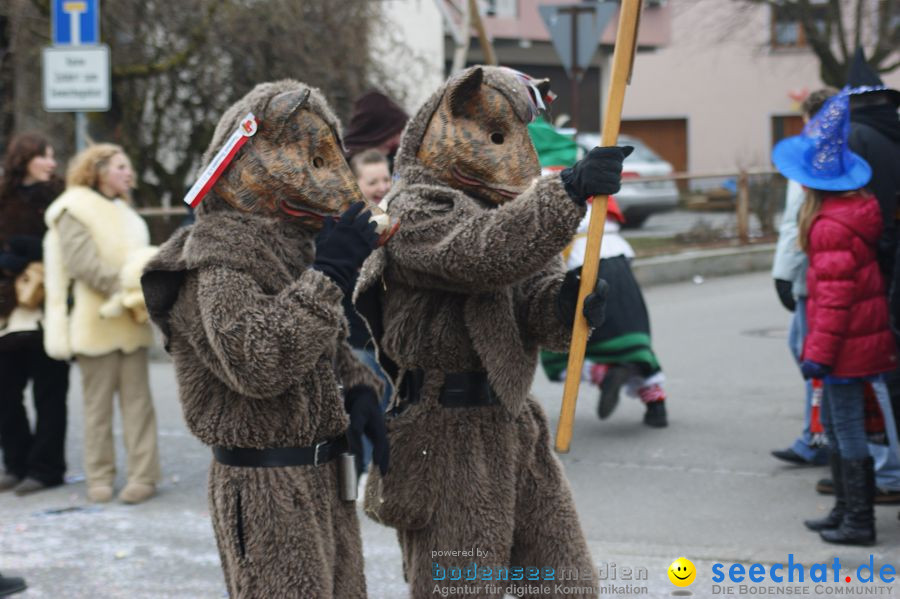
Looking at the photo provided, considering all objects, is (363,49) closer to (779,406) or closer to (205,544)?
(779,406)

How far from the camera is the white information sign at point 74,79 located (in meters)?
9.00

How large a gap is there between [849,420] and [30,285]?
4326mm

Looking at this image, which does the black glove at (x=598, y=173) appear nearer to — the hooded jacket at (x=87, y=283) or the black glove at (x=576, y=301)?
the black glove at (x=576, y=301)

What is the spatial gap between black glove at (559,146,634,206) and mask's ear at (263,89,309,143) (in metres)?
0.75

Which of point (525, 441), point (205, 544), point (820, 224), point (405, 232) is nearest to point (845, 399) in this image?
point (820, 224)

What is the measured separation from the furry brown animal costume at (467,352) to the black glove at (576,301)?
5 centimetres

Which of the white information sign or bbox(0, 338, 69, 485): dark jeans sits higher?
the white information sign

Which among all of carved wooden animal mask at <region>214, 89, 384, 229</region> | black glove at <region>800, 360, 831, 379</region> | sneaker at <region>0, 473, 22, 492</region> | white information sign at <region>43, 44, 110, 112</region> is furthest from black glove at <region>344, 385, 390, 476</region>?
white information sign at <region>43, 44, 110, 112</region>

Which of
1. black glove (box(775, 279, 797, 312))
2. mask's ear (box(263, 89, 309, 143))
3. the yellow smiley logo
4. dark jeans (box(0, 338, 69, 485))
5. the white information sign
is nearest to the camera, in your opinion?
mask's ear (box(263, 89, 309, 143))

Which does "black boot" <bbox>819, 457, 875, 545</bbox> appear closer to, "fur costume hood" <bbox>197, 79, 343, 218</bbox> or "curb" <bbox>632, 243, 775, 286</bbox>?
"fur costume hood" <bbox>197, 79, 343, 218</bbox>

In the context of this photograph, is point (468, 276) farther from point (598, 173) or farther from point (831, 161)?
point (831, 161)

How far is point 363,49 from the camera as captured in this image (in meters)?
13.3

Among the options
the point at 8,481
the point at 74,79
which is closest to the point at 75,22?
the point at 74,79

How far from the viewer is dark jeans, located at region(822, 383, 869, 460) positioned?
525cm
